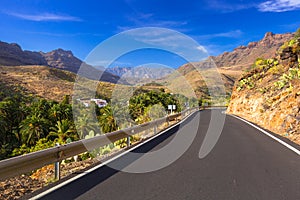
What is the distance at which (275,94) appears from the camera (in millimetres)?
22953

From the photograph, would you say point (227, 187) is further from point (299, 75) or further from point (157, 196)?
point (299, 75)

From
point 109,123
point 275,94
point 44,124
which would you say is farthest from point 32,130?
point 275,94

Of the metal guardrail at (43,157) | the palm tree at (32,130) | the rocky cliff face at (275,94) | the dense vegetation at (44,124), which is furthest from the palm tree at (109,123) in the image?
the metal guardrail at (43,157)

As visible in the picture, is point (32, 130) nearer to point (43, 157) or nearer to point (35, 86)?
point (43, 157)

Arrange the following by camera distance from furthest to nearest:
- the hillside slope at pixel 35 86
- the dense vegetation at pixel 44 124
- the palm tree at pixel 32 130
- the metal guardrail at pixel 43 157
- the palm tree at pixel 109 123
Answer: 1. the hillside slope at pixel 35 86
2. the palm tree at pixel 109 123
3. the palm tree at pixel 32 130
4. the dense vegetation at pixel 44 124
5. the metal guardrail at pixel 43 157

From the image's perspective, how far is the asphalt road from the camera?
4.98 m

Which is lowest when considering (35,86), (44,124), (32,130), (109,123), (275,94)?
(32,130)

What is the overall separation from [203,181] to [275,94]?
62.7ft

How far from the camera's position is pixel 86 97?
287 feet

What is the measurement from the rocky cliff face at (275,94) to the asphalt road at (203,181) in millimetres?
5125

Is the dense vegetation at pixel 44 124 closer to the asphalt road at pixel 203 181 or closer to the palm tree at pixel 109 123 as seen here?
Answer: the palm tree at pixel 109 123

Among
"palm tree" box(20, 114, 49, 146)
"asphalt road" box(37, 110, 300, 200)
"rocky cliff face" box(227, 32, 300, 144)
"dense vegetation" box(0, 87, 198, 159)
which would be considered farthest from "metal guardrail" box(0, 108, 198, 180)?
"palm tree" box(20, 114, 49, 146)

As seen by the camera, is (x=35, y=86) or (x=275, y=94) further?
(x=35, y=86)

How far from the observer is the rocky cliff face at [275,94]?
15168 millimetres
